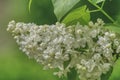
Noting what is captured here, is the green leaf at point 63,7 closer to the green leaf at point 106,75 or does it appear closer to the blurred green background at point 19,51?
the green leaf at point 106,75

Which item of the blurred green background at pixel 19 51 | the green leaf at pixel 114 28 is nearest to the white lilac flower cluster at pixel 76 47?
the green leaf at pixel 114 28

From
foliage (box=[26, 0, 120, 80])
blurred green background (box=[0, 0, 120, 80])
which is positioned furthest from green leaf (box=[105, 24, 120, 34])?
blurred green background (box=[0, 0, 120, 80])

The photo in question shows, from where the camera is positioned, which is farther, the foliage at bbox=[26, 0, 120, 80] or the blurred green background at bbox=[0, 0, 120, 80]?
the blurred green background at bbox=[0, 0, 120, 80]

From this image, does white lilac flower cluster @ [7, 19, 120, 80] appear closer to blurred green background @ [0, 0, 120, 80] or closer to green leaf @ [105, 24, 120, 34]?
green leaf @ [105, 24, 120, 34]

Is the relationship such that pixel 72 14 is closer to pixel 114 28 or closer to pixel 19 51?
pixel 114 28

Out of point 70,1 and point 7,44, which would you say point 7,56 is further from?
point 70,1
